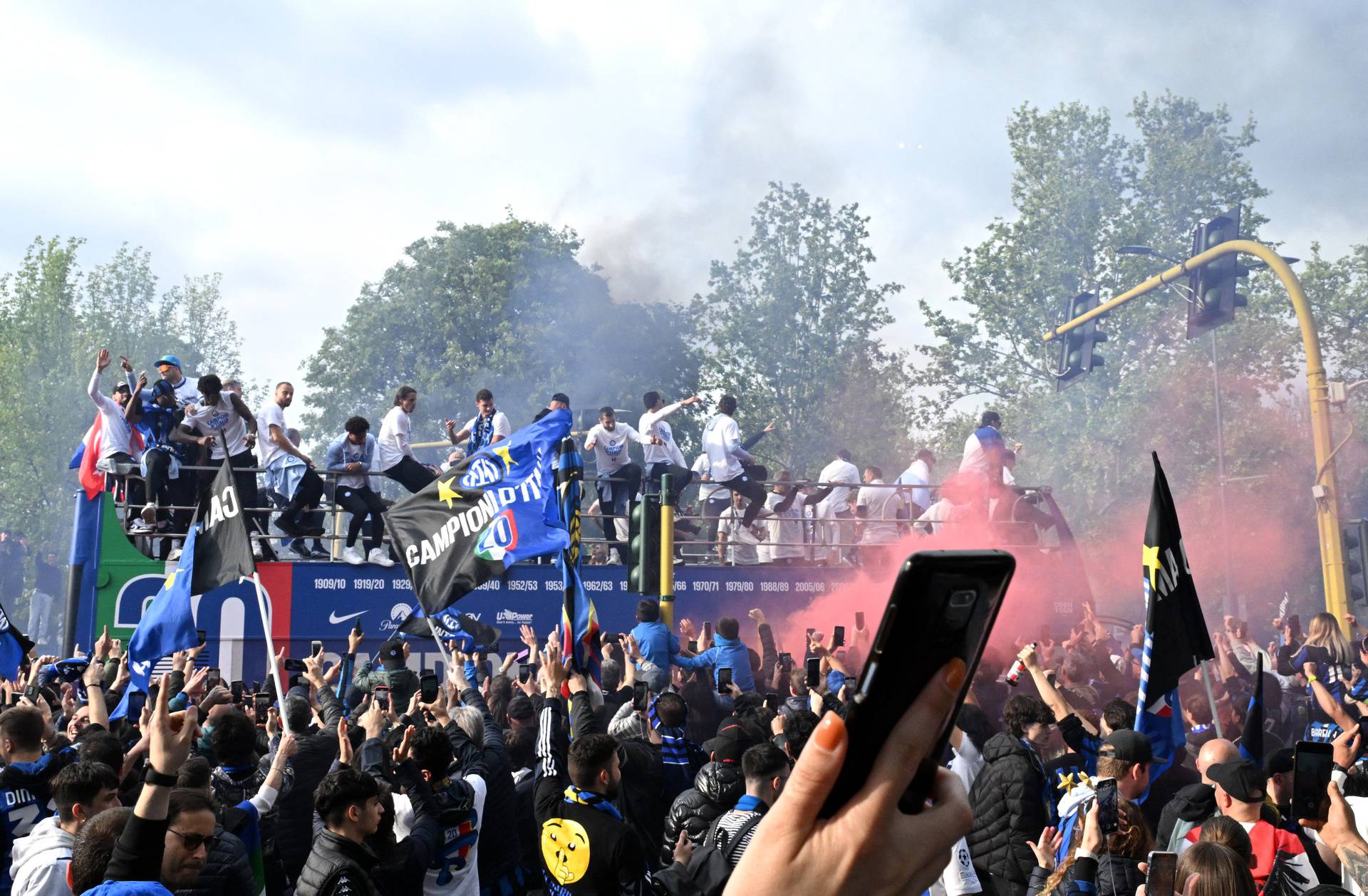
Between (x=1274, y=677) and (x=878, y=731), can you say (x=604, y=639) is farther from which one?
(x=878, y=731)

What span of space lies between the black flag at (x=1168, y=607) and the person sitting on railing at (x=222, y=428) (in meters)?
10.8

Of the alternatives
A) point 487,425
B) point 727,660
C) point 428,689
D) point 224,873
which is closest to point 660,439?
point 487,425

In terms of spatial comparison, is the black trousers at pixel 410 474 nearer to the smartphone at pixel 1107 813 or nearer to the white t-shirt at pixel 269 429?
the white t-shirt at pixel 269 429

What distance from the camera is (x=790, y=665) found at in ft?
39.2

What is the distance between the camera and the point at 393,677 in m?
9.83

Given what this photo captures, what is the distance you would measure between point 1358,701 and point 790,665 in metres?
4.84

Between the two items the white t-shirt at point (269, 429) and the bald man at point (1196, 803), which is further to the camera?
the white t-shirt at point (269, 429)

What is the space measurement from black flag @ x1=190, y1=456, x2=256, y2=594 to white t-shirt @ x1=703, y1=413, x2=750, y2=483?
891 cm

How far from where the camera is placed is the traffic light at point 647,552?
14.2m

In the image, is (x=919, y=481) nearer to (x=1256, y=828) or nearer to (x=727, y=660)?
(x=727, y=660)

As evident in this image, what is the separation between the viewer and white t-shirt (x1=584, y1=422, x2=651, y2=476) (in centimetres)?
1667

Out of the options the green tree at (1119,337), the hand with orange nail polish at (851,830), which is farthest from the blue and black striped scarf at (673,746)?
the green tree at (1119,337)

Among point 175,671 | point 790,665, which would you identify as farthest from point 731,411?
point 175,671

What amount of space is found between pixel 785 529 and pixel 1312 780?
15701mm
